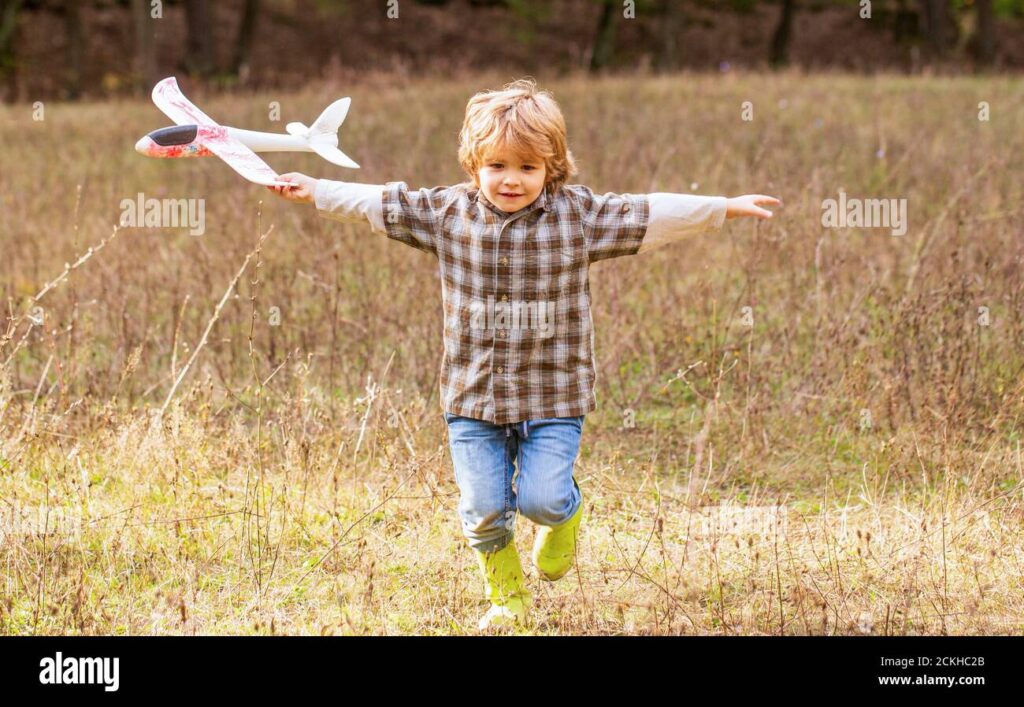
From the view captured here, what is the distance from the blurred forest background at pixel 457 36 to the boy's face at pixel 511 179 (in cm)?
2102

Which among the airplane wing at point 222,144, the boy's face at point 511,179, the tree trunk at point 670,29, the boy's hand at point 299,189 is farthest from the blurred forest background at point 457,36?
the boy's face at point 511,179

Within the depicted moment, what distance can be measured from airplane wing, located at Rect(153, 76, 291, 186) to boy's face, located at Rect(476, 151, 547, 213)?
609 millimetres

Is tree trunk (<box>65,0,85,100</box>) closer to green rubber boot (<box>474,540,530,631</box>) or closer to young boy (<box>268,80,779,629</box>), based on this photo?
young boy (<box>268,80,779,629</box>)

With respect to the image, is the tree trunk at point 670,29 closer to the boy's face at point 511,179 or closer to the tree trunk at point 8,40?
the tree trunk at point 8,40

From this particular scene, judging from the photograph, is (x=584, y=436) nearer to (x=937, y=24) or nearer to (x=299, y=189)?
(x=299, y=189)

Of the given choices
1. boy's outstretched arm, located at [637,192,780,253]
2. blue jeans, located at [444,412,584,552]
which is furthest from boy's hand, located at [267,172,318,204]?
boy's outstretched arm, located at [637,192,780,253]

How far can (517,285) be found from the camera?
3.11m

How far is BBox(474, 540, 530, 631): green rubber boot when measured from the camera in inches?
128

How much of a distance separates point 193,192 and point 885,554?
695 centimetres

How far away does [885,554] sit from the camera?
11.8 feet

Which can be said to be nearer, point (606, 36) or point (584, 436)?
point (584, 436)

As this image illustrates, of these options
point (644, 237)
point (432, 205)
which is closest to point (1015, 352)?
point (644, 237)

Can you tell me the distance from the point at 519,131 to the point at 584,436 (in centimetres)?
202

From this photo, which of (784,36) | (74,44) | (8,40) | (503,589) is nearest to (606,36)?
(784,36)
